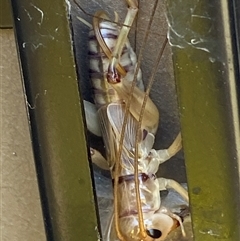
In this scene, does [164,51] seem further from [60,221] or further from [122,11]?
[60,221]

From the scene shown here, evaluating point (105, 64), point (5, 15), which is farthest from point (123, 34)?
point (5, 15)

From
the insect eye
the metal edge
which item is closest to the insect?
the insect eye

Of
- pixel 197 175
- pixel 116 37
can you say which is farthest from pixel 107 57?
pixel 197 175

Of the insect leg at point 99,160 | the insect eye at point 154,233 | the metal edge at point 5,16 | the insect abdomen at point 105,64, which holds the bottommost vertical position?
the insect eye at point 154,233

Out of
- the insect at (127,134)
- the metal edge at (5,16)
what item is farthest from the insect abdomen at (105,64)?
the metal edge at (5,16)

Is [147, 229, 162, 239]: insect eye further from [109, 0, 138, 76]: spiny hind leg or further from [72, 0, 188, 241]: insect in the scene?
[109, 0, 138, 76]: spiny hind leg

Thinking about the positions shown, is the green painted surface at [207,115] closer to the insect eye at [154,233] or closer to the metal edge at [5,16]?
the insect eye at [154,233]

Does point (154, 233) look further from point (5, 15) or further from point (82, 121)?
point (5, 15)
